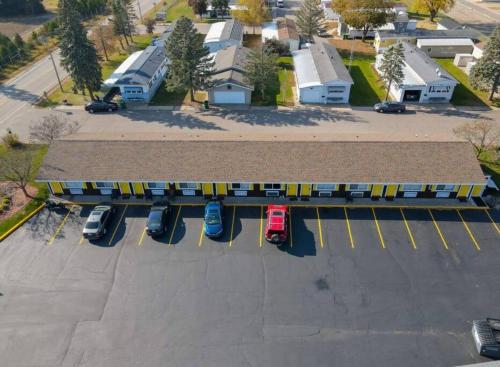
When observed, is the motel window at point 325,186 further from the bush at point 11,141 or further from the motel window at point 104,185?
the bush at point 11,141

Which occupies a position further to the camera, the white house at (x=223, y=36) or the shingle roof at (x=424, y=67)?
the white house at (x=223, y=36)

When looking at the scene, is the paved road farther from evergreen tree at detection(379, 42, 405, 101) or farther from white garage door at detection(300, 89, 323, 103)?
evergreen tree at detection(379, 42, 405, 101)

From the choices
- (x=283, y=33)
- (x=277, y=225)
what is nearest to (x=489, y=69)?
(x=283, y=33)

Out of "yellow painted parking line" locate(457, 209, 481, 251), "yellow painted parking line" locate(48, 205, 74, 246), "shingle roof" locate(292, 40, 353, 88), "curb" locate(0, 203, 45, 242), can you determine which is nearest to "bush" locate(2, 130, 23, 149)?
"curb" locate(0, 203, 45, 242)

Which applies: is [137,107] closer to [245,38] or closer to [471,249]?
[245,38]

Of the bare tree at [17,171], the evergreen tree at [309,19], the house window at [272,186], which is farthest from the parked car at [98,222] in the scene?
the evergreen tree at [309,19]

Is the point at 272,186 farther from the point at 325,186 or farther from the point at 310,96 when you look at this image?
the point at 310,96

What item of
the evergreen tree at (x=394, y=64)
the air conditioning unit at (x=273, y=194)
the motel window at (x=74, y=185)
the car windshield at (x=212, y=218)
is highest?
the evergreen tree at (x=394, y=64)

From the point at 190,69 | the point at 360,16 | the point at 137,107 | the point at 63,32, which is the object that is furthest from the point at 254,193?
the point at 360,16
